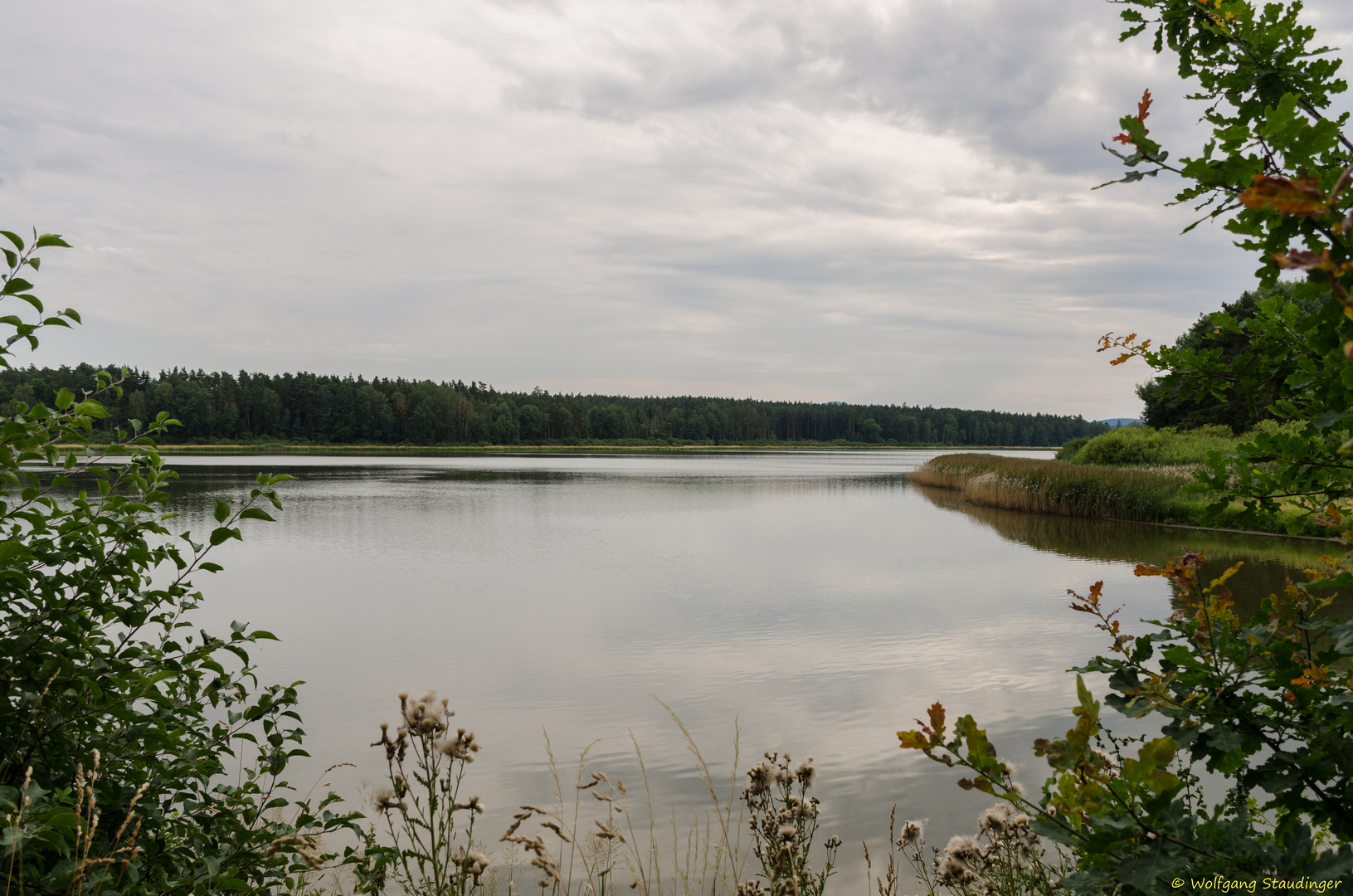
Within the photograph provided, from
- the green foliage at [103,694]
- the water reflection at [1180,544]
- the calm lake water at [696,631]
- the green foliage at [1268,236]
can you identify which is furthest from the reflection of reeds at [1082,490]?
the green foliage at [103,694]

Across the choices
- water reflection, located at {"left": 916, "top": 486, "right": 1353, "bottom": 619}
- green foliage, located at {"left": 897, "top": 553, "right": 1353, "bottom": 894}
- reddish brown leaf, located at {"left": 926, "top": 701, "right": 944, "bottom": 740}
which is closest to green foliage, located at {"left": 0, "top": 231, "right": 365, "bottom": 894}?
reddish brown leaf, located at {"left": 926, "top": 701, "right": 944, "bottom": 740}

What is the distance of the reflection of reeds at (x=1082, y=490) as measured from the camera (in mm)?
21391

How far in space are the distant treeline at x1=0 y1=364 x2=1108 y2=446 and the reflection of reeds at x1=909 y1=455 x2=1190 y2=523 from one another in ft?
239

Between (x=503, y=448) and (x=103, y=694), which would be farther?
(x=503, y=448)

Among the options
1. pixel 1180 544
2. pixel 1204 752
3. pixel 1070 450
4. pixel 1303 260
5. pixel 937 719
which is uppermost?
pixel 1303 260

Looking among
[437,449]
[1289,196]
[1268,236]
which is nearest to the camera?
[1289,196]

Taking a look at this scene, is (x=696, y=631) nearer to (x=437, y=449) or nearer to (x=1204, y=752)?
(x=1204, y=752)

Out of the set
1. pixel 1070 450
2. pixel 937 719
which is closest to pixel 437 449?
pixel 1070 450

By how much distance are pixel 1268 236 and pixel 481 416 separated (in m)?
110

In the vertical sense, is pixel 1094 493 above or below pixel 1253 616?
below

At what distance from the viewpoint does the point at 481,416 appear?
108 metres

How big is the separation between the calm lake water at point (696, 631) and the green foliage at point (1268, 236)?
11.0 ft

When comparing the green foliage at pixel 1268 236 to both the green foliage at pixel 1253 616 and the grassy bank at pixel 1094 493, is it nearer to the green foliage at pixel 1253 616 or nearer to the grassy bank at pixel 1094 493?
the green foliage at pixel 1253 616

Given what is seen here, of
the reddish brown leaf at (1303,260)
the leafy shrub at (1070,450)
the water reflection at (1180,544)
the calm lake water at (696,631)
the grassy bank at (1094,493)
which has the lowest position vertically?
the calm lake water at (696,631)
